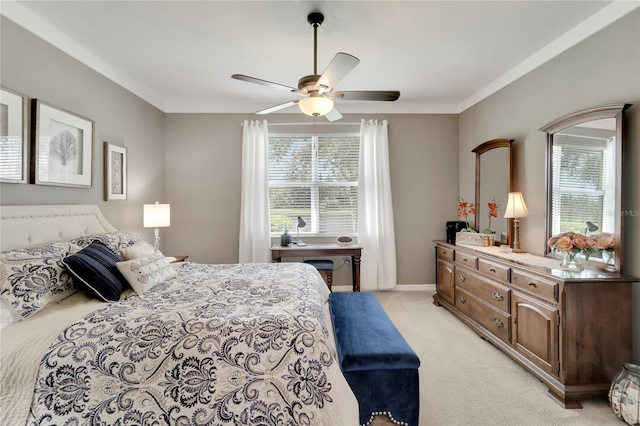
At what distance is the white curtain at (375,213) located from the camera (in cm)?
423

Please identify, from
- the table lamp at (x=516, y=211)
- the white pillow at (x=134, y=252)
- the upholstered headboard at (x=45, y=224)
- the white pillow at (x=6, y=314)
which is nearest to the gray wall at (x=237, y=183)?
→ the table lamp at (x=516, y=211)

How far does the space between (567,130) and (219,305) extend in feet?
10.3

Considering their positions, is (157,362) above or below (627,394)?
above

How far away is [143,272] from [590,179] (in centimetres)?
344

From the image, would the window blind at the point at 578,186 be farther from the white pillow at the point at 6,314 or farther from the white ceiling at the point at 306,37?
the white pillow at the point at 6,314

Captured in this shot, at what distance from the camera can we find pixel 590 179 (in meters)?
2.29

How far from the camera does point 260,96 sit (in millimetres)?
3916

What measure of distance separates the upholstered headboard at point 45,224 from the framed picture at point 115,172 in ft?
1.38

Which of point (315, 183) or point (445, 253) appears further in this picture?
point (315, 183)

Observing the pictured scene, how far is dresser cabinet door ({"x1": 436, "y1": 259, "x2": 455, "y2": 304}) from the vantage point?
350cm

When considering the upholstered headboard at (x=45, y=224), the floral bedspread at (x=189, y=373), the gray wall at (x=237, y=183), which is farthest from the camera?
the gray wall at (x=237, y=183)

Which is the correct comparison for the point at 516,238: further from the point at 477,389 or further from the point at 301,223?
the point at 301,223

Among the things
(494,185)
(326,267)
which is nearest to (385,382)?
(326,267)

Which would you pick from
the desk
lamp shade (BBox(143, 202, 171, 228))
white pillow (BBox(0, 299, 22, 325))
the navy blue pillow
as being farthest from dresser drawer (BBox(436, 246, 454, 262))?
white pillow (BBox(0, 299, 22, 325))
